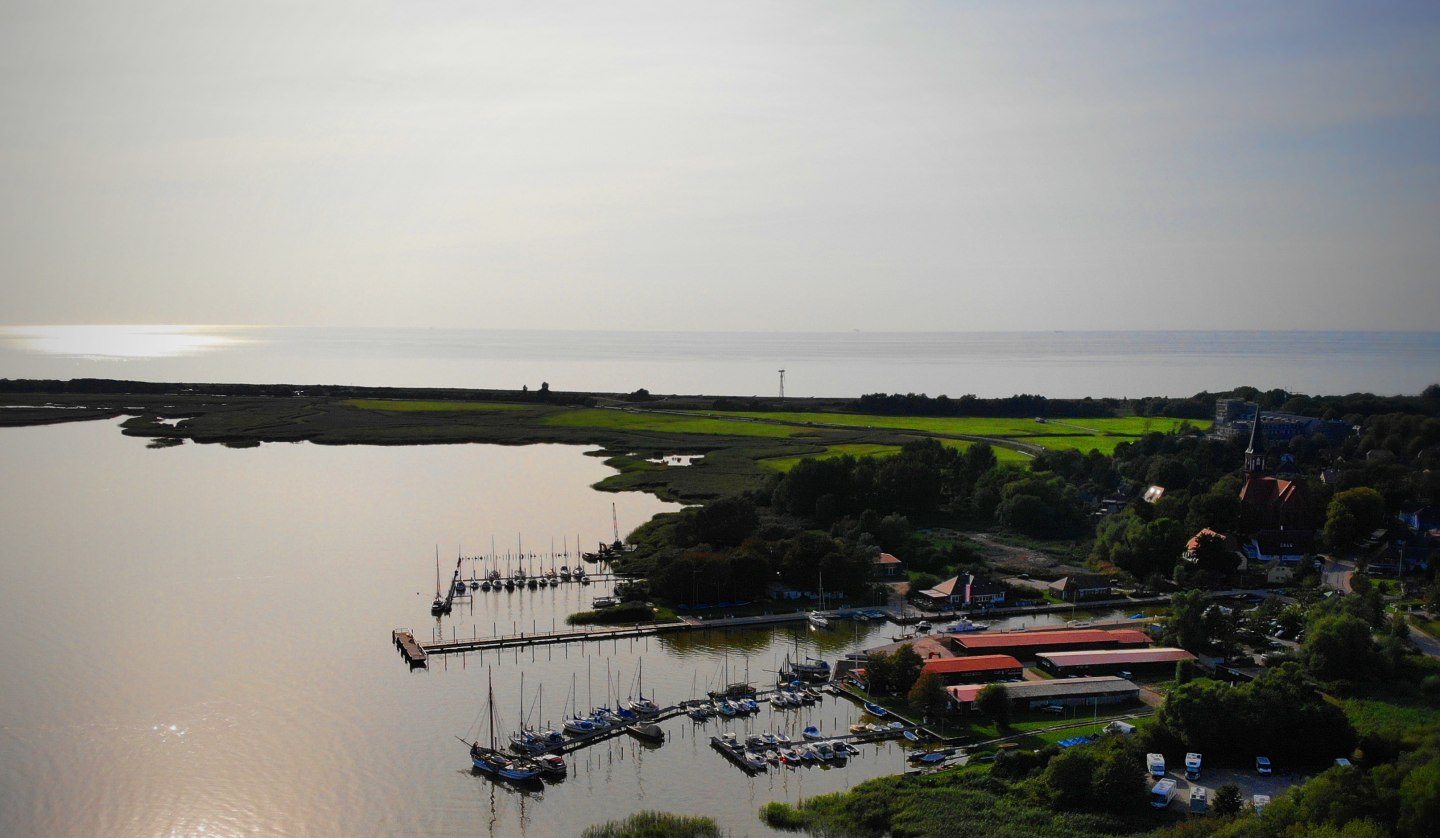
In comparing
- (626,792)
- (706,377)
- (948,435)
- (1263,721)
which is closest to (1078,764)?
(1263,721)

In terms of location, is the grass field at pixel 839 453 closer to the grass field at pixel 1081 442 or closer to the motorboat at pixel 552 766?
the grass field at pixel 1081 442

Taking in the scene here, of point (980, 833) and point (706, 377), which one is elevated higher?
point (706, 377)

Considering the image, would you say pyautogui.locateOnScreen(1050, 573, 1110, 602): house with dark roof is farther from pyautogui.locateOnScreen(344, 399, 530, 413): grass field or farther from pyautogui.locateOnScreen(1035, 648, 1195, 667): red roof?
pyautogui.locateOnScreen(344, 399, 530, 413): grass field

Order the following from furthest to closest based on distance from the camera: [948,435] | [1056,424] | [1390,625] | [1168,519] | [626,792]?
1. [1056,424]
2. [948,435]
3. [1168,519]
4. [1390,625]
5. [626,792]

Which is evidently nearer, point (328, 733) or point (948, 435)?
point (328, 733)

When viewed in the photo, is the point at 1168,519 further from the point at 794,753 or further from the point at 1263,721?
the point at 794,753

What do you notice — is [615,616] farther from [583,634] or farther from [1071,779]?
[1071,779]
